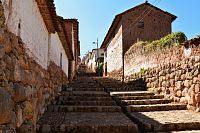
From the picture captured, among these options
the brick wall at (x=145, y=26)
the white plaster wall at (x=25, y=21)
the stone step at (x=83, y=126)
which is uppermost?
the brick wall at (x=145, y=26)

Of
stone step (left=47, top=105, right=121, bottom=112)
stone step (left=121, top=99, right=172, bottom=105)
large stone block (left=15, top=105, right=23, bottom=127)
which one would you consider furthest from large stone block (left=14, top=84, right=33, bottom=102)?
stone step (left=121, top=99, right=172, bottom=105)

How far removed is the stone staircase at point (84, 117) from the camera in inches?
236

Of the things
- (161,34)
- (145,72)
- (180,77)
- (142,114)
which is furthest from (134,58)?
(142,114)

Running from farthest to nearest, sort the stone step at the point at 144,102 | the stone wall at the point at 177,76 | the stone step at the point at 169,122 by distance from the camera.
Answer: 1. the stone step at the point at 144,102
2. the stone wall at the point at 177,76
3. the stone step at the point at 169,122

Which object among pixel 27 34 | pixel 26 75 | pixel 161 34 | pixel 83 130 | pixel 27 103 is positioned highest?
pixel 161 34

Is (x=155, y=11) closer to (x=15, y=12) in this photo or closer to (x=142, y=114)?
(x=142, y=114)

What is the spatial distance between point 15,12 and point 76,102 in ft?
18.9

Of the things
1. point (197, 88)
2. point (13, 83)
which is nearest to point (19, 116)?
point (13, 83)

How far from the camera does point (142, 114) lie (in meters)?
7.76

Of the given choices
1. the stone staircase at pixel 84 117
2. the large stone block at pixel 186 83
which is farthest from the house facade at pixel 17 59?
the large stone block at pixel 186 83

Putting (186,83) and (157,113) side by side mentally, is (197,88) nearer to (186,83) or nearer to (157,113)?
(186,83)

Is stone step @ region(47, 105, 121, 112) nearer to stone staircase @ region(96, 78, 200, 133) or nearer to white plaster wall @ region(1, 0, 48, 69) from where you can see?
stone staircase @ region(96, 78, 200, 133)

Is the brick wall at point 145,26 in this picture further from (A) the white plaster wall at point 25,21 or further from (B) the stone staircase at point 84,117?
(A) the white plaster wall at point 25,21

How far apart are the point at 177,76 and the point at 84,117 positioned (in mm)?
3698
